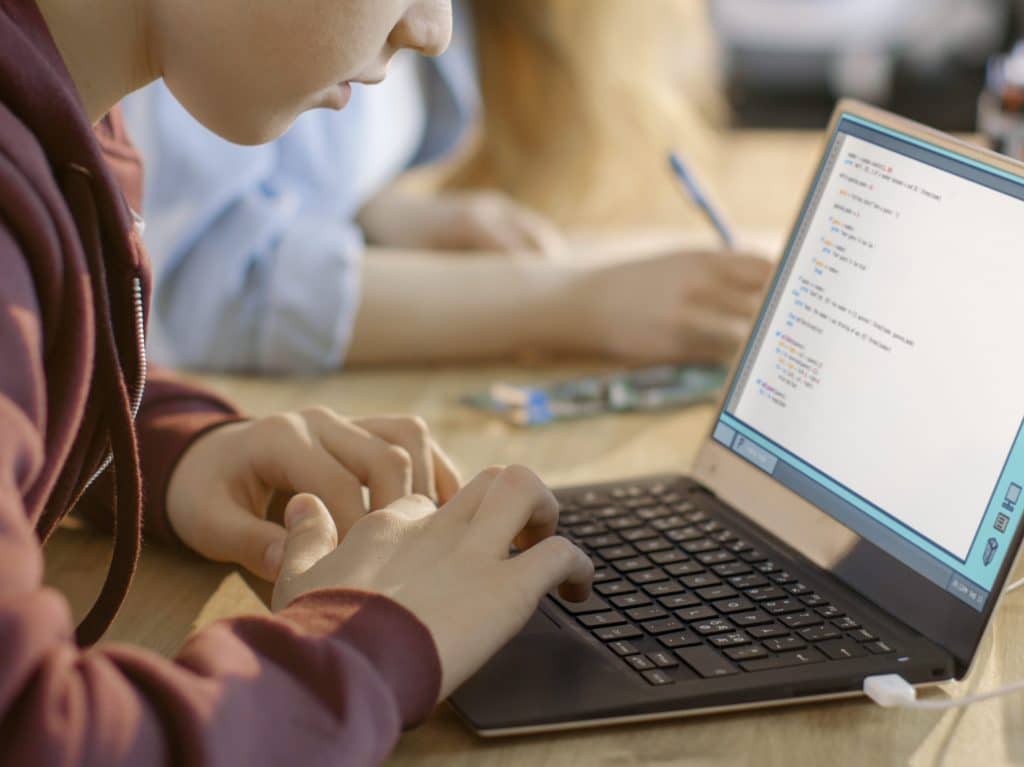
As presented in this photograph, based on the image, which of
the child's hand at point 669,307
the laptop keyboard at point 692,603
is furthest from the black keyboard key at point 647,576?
the child's hand at point 669,307

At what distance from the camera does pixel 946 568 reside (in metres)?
0.60

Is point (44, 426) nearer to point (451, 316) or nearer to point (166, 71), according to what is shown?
point (166, 71)

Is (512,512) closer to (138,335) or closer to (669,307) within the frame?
(138,335)

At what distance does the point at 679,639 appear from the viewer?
59 cm

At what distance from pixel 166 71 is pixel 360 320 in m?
0.48

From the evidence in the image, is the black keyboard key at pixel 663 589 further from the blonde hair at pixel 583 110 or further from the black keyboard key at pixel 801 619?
the blonde hair at pixel 583 110

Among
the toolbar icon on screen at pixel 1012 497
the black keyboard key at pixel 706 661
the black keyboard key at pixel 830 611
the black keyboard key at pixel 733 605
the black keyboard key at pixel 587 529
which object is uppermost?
the toolbar icon on screen at pixel 1012 497

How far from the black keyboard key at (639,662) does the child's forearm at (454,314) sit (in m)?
0.56

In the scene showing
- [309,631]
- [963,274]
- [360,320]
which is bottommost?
[360,320]

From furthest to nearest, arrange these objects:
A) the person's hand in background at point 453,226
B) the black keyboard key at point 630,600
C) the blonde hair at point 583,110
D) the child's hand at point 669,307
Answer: the blonde hair at point 583,110
the person's hand in background at point 453,226
the child's hand at point 669,307
the black keyboard key at point 630,600

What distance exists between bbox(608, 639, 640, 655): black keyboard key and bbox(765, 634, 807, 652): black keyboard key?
0.19ft

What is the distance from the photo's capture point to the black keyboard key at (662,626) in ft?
1.95

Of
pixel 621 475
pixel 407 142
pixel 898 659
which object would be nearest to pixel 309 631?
pixel 898 659

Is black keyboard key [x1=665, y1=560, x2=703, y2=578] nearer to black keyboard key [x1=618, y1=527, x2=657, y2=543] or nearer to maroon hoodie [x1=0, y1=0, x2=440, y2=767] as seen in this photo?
black keyboard key [x1=618, y1=527, x2=657, y2=543]
